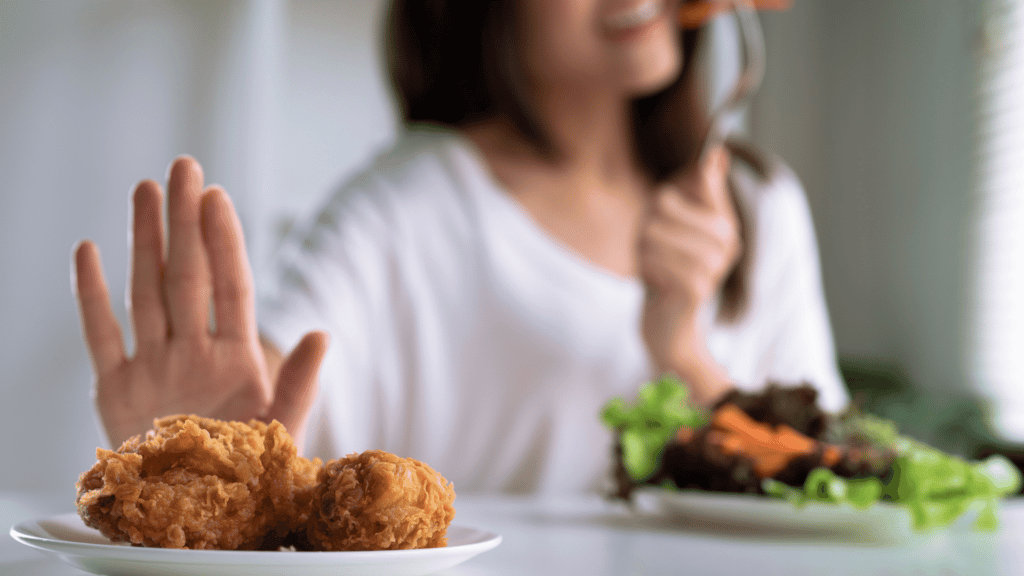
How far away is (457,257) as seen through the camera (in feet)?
5.81

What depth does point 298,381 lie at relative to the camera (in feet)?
2.35

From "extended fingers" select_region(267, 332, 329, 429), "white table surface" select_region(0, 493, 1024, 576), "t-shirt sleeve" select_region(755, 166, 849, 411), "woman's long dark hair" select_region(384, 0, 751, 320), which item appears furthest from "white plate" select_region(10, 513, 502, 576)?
"t-shirt sleeve" select_region(755, 166, 849, 411)

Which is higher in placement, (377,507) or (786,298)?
(786,298)

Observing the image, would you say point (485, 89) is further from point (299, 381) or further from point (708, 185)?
point (299, 381)

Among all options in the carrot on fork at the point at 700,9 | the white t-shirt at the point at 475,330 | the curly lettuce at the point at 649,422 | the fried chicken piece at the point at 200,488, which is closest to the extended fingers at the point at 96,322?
the fried chicken piece at the point at 200,488

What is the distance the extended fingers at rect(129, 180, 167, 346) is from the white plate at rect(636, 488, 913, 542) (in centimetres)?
53

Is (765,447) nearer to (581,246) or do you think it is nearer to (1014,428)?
(581,246)

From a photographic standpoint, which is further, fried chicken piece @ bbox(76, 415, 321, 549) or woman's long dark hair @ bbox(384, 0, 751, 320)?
woman's long dark hair @ bbox(384, 0, 751, 320)

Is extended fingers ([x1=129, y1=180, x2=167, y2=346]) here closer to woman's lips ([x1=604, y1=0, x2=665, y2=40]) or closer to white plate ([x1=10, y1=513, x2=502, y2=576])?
white plate ([x1=10, y1=513, x2=502, y2=576])

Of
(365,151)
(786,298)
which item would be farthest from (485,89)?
(365,151)

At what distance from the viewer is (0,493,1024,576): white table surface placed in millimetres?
662

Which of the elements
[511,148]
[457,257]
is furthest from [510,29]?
[457,257]

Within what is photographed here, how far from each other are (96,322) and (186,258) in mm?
111

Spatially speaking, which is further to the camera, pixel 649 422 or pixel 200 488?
pixel 649 422
